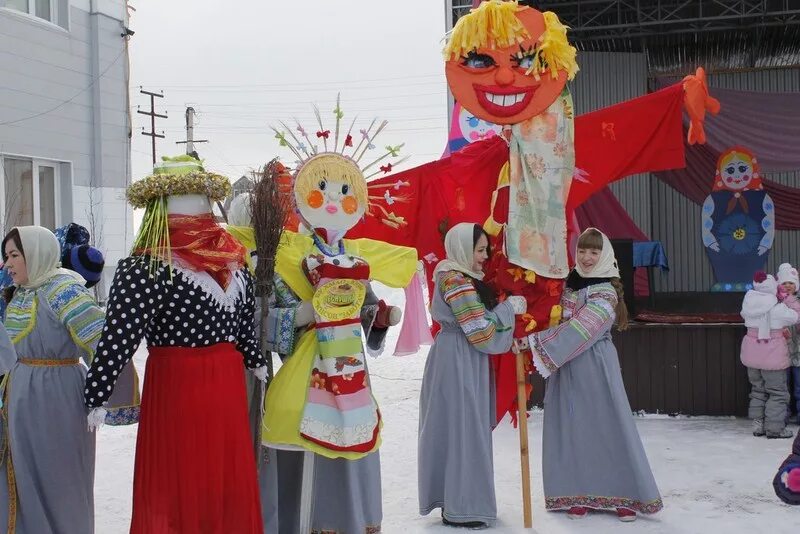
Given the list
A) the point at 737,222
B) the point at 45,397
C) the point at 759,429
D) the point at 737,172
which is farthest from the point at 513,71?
the point at 737,222

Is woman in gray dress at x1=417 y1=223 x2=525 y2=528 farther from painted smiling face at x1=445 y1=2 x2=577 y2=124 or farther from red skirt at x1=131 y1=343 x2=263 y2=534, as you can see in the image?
red skirt at x1=131 y1=343 x2=263 y2=534

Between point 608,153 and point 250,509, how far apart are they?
9.96 feet

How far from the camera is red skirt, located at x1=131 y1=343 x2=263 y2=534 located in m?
2.87

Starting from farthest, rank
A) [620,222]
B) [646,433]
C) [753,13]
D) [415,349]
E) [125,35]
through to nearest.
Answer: [125,35]
[620,222]
[753,13]
[646,433]
[415,349]

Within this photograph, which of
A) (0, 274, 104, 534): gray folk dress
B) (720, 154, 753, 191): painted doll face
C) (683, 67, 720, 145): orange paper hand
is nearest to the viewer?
(0, 274, 104, 534): gray folk dress

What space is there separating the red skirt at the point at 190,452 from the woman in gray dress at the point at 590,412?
190cm

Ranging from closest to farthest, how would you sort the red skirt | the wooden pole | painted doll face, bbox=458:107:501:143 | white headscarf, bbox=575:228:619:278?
the red skirt, the wooden pole, white headscarf, bbox=575:228:619:278, painted doll face, bbox=458:107:501:143

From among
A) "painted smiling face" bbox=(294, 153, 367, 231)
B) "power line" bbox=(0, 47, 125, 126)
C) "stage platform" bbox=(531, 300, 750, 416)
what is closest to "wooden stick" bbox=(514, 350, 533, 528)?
"painted smiling face" bbox=(294, 153, 367, 231)

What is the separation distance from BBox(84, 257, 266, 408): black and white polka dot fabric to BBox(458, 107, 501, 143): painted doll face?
3.20 meters

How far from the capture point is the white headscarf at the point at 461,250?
4234 mm

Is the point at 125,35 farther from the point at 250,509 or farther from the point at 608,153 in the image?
the point at 250,509

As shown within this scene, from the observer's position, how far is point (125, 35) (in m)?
11.7

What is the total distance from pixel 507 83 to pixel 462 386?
5.14ft

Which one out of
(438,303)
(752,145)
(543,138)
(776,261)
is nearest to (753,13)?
(752,145)
